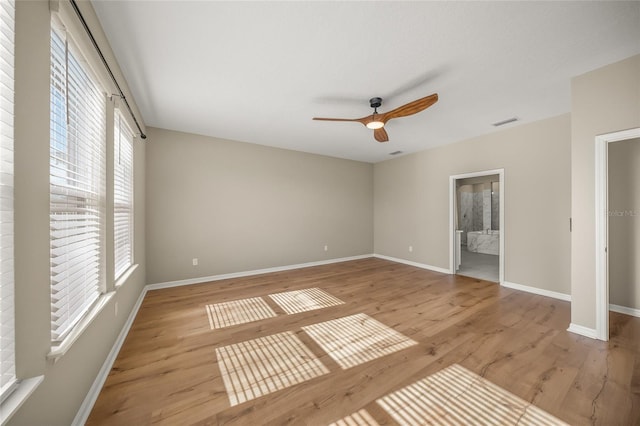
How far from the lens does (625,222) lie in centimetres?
279

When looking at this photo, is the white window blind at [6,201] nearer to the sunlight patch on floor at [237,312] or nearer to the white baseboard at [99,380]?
the white baseboard at [99,380]

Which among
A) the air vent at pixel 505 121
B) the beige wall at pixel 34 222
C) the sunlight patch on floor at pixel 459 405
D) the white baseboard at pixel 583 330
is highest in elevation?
the air vent at pixel 505 121

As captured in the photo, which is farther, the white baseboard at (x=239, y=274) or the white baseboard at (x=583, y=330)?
the white baseboard at (x=239, y=274)

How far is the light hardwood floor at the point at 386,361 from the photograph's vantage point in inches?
57.7

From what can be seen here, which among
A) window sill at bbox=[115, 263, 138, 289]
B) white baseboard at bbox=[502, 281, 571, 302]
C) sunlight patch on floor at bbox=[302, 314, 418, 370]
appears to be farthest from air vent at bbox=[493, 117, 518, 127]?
window sill at bbox=[115, 263, 138, 289]

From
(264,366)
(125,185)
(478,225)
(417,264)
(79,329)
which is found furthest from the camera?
(478,225)

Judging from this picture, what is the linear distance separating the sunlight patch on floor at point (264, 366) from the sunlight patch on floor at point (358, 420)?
418 millimetres

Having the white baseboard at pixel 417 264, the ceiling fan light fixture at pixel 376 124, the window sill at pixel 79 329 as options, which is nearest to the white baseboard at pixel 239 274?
the white baseboard at pixel 417 264

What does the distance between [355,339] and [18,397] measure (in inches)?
84.2

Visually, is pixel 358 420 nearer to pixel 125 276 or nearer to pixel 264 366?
pixel 264 366

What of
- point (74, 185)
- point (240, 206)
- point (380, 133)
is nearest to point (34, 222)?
point (74, 185)

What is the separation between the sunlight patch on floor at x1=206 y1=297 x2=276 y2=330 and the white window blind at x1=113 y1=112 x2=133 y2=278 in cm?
110

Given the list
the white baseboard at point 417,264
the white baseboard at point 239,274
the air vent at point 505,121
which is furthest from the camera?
the white baseboard at point 417,264

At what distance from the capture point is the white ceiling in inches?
63.2
